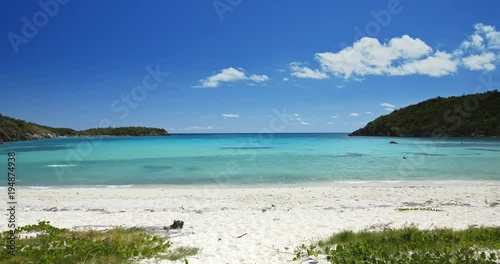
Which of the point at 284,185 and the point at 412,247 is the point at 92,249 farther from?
the point at 284,185

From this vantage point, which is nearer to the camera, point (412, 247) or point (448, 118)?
point (412, 247)

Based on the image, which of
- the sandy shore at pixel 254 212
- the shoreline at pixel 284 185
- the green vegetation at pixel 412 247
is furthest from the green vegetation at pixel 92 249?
the shoreline at pixel 284 185

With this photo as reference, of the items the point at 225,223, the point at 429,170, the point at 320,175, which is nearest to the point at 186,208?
the point at 225,223

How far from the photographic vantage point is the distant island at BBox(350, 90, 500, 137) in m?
127

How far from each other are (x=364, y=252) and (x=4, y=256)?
806 cm

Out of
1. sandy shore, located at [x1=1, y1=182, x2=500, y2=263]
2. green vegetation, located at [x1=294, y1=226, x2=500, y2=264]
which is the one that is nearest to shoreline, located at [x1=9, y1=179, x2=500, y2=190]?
sandy shore, located at [x1=1, y1=182, x2=500, y2=263]

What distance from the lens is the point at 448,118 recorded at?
462 ft

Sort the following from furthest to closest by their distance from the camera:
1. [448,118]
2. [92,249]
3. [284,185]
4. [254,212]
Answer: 1. [448,118]
2. [284,185]
3. [254,212]
4. [92,249]

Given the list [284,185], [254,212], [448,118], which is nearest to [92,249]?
[254,212]

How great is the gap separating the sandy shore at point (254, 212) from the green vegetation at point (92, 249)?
86 cm

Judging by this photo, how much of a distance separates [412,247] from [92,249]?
777 centimetres

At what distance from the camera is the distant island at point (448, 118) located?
12675 centimetres

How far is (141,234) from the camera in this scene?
9758mm

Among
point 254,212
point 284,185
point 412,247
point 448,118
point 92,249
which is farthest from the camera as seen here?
point 448,118
